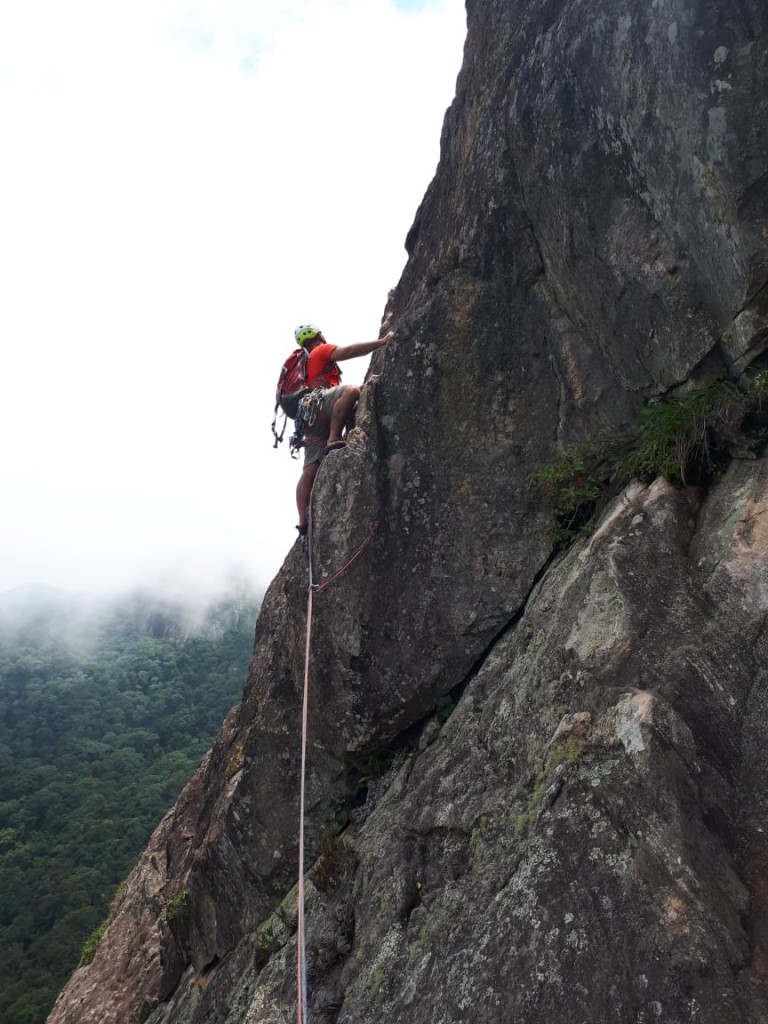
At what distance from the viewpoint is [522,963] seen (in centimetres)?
459

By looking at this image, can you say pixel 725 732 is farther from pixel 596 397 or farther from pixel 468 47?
pixel 468 47

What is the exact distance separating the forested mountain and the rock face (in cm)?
3890

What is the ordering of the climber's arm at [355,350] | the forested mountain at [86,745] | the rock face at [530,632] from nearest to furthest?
the rock face at [530,632] → the climber's arm at [355,350] → the forested mountain at [86,745]

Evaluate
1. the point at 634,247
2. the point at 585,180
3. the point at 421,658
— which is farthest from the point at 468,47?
the point at 421,658

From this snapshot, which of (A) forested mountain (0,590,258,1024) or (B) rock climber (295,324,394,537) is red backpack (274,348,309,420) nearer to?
(B) rock climber (295,324,394,537)

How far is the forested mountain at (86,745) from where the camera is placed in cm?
4781

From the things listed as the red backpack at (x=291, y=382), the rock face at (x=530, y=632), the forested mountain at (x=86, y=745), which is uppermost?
the red backpack at (x=291, y=382)

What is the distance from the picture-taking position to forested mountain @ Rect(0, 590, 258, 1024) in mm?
47812

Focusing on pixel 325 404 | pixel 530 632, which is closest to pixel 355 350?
pixel 325 404

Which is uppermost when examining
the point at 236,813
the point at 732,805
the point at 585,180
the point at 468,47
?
the point at 468,47

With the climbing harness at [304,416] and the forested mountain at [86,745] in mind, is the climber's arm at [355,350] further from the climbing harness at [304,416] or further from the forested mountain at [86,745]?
the forested mountain at [86,745]

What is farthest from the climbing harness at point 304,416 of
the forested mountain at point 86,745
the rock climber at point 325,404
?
the forested mountain at point 86,745

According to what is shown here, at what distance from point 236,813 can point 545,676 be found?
19.9ft

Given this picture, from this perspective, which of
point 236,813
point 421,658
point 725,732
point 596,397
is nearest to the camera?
point 725,732
